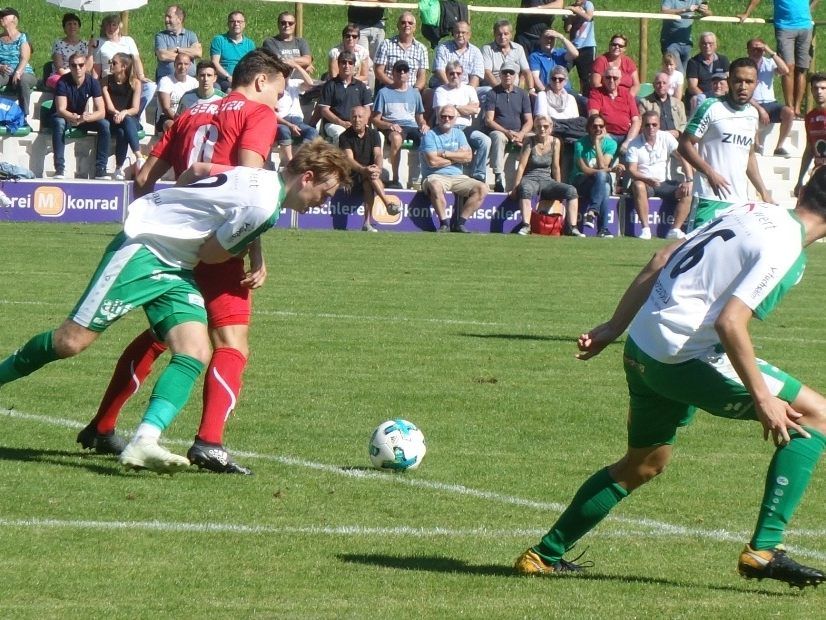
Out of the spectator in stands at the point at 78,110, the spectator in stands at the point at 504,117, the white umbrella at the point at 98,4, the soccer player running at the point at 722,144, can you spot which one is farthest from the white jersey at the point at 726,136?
the white umbrella at the point at 98,4

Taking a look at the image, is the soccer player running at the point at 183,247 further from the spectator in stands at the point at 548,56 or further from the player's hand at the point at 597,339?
the spectator in stands at the point at 548,56

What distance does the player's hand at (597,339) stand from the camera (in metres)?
5.77

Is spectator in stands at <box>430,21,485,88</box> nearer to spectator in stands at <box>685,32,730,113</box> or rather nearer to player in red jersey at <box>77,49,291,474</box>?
spectator in stands at <box>685,32,730,113</box>

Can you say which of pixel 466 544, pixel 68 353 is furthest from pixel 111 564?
pixel 68 353

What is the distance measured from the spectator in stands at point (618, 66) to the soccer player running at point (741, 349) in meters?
20.8

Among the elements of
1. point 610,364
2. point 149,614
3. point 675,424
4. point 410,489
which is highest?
point 675,424

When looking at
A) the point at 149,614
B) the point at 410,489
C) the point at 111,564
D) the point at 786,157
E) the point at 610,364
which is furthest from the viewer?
the point at 786,157

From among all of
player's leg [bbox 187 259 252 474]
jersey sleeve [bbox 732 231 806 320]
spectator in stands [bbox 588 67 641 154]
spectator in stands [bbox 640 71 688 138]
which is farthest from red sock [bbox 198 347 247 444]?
spectator in stands [bbox 640 71 688 138]

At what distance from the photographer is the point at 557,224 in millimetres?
24703

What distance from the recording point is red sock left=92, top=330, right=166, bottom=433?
306 inches

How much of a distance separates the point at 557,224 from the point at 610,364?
1330cm

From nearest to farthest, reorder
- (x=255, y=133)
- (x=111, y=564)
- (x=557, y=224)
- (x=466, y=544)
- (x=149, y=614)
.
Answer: (x=149, y=614)
(x=111, y=564)
(x=466, y=544)
(x=255, y=133)
(x=557, y=224)

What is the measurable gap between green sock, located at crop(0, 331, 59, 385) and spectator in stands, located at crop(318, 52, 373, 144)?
55.4 feet

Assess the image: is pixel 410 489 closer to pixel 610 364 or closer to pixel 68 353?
pixel 68 353
